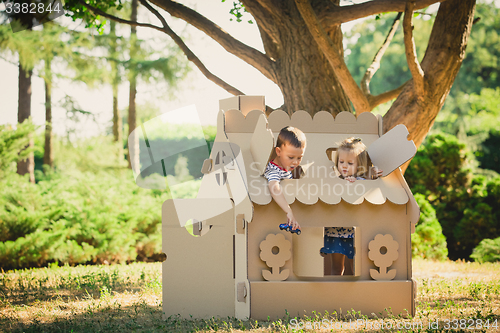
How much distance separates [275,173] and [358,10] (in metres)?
2.79

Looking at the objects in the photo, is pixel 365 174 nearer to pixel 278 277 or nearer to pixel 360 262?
pixel 360 262

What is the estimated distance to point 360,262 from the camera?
296cm

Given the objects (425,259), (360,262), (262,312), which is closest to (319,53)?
(360,262)

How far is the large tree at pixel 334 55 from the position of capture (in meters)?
4.61

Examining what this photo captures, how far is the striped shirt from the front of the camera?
3.07 meters

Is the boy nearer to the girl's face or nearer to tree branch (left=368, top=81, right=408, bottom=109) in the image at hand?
the girl's face

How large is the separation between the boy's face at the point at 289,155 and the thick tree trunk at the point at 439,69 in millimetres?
2178

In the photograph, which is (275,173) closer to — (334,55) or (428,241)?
(334,55)

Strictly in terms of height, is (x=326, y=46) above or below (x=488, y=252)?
above

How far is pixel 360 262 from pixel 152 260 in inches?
223

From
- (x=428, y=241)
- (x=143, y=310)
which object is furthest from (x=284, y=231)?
(x=428, y=241)

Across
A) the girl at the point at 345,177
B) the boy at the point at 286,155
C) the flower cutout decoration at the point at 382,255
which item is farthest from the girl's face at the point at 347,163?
the flower cutout decoration at the point at 382,255

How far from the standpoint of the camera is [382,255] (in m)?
3.00

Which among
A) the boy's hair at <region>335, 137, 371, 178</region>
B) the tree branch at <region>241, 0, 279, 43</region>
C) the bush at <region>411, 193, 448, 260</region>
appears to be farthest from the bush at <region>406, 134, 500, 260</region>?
the boy's hair at <region>335, 137, 371, 178</region>
